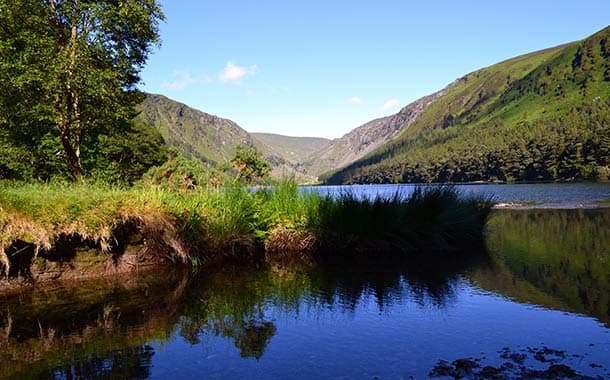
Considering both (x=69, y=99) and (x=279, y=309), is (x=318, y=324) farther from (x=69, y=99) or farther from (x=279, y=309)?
(x=69, y=99)

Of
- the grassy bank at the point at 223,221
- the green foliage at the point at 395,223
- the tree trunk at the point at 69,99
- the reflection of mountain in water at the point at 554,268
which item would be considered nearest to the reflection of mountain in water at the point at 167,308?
the grassy bank at the point at 223,221

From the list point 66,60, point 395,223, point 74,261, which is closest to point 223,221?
point 74,261

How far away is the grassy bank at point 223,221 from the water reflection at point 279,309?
45.5 inches

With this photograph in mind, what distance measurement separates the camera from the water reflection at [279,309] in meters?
6.50

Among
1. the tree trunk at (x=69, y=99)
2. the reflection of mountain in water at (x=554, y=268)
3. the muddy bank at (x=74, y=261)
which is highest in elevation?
the tree trunk at (x=69, y=99)

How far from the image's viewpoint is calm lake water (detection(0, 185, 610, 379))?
5.98 m

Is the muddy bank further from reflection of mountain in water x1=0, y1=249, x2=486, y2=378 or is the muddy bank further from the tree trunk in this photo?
the tree trunk

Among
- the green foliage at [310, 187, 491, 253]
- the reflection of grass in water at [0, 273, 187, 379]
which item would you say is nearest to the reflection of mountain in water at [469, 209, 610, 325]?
the green foliage at [310, 187, 491, 253]

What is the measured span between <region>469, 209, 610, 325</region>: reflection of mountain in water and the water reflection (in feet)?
0.18

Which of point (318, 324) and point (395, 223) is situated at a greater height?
point (395, 223)

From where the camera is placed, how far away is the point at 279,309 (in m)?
8.84

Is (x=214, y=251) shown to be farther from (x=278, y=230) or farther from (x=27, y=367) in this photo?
(x=27, y=367)

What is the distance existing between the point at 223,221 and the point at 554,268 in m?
9.64

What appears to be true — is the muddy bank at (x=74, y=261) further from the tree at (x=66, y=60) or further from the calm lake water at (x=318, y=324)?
the tree at (x=66, y=60)
